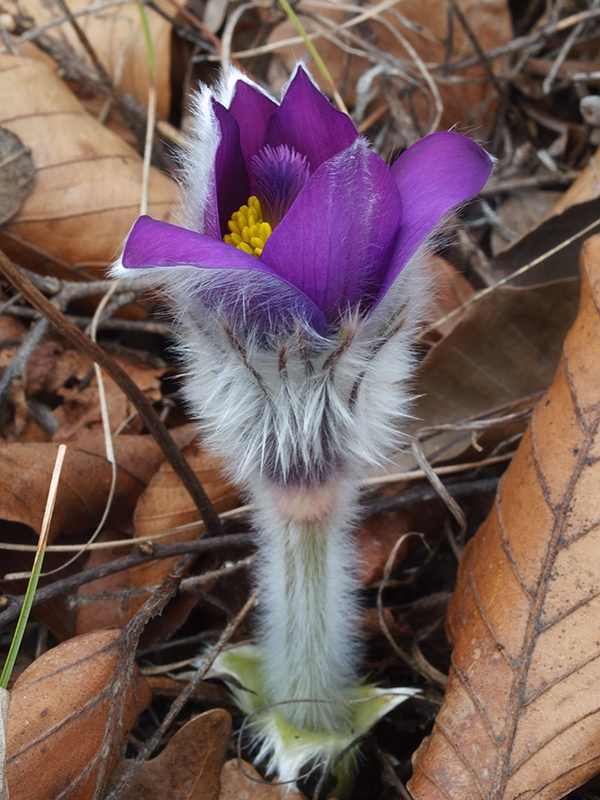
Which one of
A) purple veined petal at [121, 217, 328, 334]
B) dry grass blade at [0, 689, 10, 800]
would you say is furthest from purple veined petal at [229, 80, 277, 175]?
dry grass blade at [0, 689, 10, 800]

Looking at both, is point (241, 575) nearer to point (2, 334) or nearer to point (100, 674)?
point (100, 674)

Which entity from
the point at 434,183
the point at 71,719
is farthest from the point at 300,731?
the point at 434,183

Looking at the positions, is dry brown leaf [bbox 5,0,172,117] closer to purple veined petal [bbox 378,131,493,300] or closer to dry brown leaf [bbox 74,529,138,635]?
dry brown leaf [bbox 74,529,138,635]

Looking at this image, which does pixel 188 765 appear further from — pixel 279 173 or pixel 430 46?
pixel 430 46

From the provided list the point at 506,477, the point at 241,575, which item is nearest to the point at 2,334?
the point at 241,575

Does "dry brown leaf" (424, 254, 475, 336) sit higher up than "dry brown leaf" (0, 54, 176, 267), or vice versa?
"dry brown leaf" (0, 54, 176, 267)

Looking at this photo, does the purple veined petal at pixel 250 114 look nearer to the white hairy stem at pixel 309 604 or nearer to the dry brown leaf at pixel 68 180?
the white hairy stem at pixel 309 604

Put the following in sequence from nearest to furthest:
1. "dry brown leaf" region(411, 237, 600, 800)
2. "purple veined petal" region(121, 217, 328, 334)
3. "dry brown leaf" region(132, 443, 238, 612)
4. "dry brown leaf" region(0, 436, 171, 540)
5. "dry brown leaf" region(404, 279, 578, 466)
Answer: "purple veined petal" region(121, 217, 328, 334)
"dry brown leaf" region(411, 237, 600, 800)
"dry brown leaf" region(0, 436, 171, 540)
"dry brown leaf" region(132, 443, 238, 612)
"dry brown leaf" region(404, 279, 578, 466)
